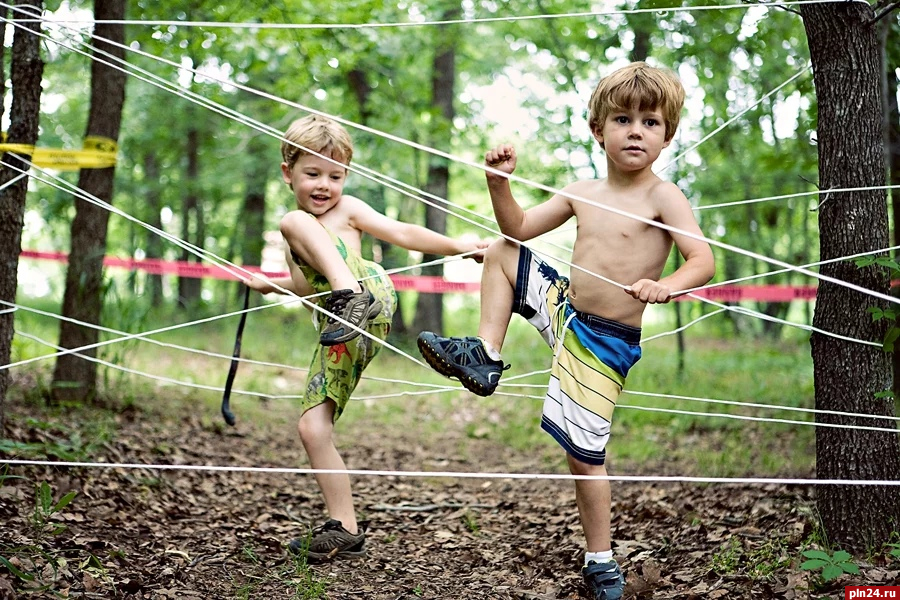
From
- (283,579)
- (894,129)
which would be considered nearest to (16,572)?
(283,579)

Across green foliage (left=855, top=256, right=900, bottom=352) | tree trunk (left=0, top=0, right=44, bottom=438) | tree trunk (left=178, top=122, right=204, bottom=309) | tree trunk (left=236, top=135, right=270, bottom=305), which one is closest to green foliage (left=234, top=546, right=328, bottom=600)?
tree trunk (left=0, top=0, right=44, bottom=438)

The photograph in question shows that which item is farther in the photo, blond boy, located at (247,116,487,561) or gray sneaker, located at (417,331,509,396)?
blond boy, located at (247,116,487,561)

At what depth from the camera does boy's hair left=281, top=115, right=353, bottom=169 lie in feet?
9.62

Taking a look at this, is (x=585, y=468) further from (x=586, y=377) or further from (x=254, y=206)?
(x=254, y=206)

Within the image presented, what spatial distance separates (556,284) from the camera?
2656mm

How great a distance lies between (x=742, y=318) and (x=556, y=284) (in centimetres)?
1110

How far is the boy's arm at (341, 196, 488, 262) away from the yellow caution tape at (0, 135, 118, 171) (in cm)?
114

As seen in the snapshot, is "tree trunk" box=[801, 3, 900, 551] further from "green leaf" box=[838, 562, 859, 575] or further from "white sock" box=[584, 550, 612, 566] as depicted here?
"white sock" box=[584, 550, 612, 566]

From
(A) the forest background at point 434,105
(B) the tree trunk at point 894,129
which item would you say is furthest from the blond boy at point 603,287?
(B) the tree trunk at point 894,129

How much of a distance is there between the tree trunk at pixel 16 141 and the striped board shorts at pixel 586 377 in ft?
6.14

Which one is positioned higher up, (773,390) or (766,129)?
(766,129)

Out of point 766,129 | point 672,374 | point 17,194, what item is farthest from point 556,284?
point 766,129

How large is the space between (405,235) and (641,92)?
1054 mm

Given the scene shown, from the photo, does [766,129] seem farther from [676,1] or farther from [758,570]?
[758,570]
